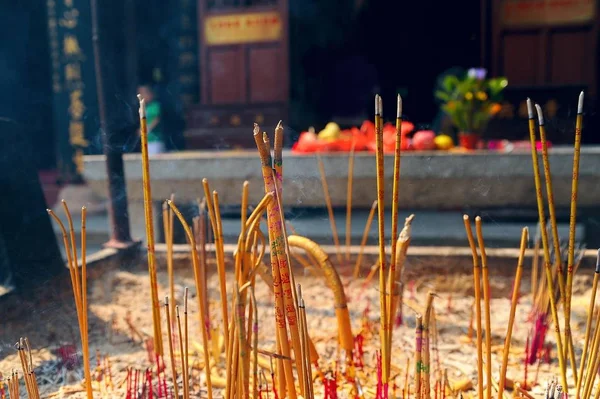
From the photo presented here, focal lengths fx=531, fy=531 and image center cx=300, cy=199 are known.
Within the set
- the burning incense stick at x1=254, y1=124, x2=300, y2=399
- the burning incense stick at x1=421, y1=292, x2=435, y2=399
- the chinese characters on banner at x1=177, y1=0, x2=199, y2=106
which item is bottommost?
the burning incense stick at x1=421, y1=292, x2=435, y2=399

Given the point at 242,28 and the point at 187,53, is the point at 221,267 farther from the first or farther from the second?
the point at 187,53

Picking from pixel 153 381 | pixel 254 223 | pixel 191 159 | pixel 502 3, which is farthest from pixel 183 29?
pixel 254 223

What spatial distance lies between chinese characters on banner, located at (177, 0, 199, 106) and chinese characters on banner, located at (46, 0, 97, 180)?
851 mm

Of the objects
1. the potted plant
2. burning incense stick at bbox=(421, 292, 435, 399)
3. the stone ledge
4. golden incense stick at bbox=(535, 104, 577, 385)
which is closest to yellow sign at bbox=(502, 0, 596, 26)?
the potted plant

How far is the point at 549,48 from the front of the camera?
484cm

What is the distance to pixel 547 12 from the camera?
15.8 feet

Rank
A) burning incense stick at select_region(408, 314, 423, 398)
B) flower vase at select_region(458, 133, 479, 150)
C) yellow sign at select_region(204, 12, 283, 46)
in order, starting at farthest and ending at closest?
yellow sign at select_region(204, 12, 283, 46)
flower vase at select_region(458, 133, 479, 150)
burning incense stick at select_region(408, 314, 423, 398)

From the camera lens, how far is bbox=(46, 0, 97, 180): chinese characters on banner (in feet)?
16.7

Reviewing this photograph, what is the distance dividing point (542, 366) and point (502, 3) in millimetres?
4148

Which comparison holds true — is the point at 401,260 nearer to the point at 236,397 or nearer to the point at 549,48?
the point at 236,397

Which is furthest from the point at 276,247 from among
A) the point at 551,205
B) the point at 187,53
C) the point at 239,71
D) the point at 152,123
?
the point at 187,53

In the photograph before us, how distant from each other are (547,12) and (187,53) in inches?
135

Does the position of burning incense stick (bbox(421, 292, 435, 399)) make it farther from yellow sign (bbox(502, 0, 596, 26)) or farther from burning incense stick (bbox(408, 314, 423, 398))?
yellow sign (bbox(502, 0, 596, 26))

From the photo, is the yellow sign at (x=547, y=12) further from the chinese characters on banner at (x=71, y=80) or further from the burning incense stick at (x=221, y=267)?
the burning incense stick at (x=221, y=267)
